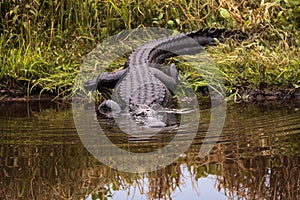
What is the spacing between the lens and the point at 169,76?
651 centimetres

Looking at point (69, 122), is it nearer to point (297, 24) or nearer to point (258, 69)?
point (258, 69)

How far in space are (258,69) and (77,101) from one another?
1.81 metres

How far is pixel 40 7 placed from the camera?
7242mm

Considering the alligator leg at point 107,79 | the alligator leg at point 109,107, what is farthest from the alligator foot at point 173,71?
the alligator leg at point 109,107

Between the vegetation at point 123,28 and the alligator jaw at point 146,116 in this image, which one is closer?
the alligator jaw at point 146,116

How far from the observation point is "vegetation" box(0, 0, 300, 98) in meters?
6.47

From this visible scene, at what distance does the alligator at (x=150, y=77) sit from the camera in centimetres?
562

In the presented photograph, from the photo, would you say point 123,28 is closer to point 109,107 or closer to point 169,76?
point 169,76

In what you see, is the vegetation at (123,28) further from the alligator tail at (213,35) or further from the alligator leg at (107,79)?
the alligator leg at (107,79)

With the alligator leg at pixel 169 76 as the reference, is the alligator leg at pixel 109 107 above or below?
below

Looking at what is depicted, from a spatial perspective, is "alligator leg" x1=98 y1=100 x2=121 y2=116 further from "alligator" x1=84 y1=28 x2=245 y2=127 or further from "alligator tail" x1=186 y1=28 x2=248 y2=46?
"alligator tail" x1=186 y1=28 x2=248 y2=46

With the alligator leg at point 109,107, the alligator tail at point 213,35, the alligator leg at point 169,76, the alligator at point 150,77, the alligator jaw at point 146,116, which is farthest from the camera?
the alligator tail at point 213,35

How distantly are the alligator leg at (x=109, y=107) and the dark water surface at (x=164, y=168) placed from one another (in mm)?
489

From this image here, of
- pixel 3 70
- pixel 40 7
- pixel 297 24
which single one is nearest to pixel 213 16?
pixel 297 24
